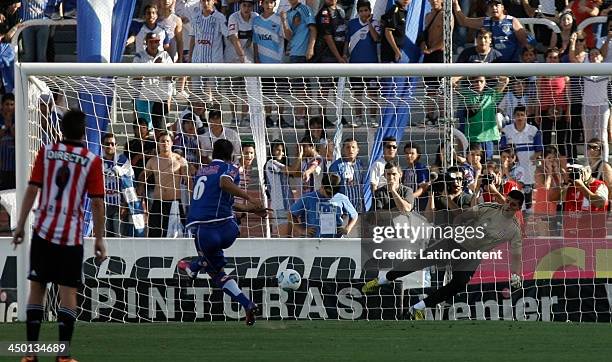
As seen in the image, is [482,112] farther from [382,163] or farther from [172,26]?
[172,26]

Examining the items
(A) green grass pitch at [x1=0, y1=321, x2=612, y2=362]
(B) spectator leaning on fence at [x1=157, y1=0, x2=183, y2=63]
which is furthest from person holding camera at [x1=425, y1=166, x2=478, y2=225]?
(B) spectator leaning on fence at [x1=157, y1=0, x2=183, y2=63]

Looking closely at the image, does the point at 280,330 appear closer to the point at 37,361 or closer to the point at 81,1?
the point at 37,361

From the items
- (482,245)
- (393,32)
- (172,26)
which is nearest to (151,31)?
(172,26)

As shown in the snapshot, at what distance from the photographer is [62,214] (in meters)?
8.40

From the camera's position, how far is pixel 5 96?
637 inches

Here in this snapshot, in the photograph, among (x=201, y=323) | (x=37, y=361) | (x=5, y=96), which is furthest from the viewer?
(x=5, y=96)

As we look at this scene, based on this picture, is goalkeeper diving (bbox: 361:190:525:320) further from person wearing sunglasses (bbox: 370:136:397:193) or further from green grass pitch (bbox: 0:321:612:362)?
person wearing sunglasses (bbox: 370:136:397:193)

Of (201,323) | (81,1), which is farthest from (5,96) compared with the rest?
(201,323)

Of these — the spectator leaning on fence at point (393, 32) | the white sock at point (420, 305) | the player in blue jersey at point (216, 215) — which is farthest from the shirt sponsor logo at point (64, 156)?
the spectator leaning on fence at point (393, 32)

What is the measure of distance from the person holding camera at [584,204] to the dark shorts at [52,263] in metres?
6.53

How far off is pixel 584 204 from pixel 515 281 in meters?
1.26

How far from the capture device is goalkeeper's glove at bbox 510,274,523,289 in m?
13.1

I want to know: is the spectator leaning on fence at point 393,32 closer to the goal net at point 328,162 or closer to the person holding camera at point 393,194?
the goal net at point 328,162

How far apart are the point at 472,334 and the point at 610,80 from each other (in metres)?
4.47
